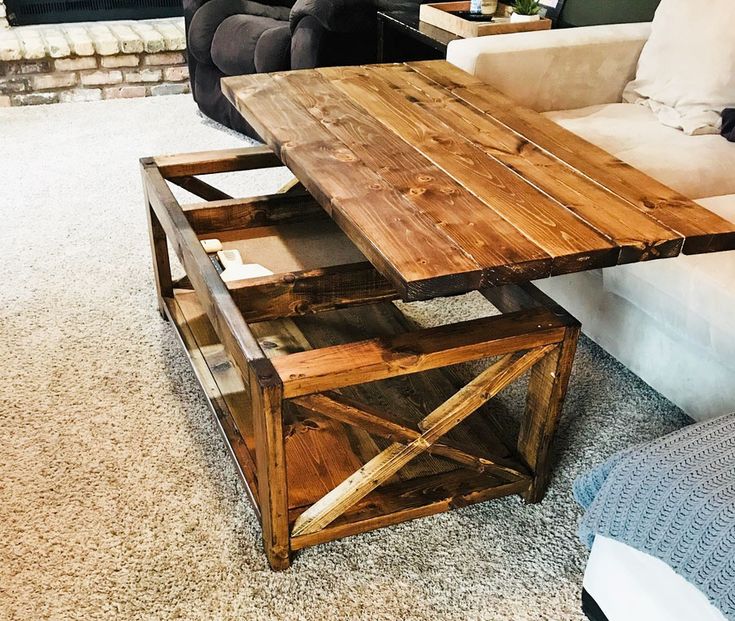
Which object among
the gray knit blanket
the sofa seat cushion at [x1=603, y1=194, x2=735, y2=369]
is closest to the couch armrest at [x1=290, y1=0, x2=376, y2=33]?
the sofa seat cushion at [x1=603, y1=194, x2=735, y2=369]

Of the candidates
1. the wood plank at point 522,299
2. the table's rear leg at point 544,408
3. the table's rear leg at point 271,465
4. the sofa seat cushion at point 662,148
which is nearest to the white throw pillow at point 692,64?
the sofa seat cushion at point 662,148

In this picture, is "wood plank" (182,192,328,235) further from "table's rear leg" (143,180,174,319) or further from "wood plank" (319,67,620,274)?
"wood plank" (319,67,620,274)

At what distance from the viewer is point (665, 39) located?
2.32 metres

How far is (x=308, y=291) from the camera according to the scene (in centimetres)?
158

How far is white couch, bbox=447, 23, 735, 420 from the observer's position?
1519mm

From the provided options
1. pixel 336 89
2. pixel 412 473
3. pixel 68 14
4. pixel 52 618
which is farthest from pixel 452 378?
pixel 68 14

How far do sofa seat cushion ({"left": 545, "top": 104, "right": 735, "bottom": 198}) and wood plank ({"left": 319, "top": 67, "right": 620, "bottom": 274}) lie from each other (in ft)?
1.99

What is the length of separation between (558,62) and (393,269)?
1519 millimetres

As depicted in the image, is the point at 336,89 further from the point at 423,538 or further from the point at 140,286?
the point at 423,538

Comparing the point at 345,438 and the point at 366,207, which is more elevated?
the point at 366,207

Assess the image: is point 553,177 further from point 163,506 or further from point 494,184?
point 163,506

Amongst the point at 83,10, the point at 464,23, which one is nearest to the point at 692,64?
the point at 464,23

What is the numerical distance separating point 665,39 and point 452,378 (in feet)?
4.23

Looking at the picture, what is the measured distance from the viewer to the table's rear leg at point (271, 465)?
3.93 ft
